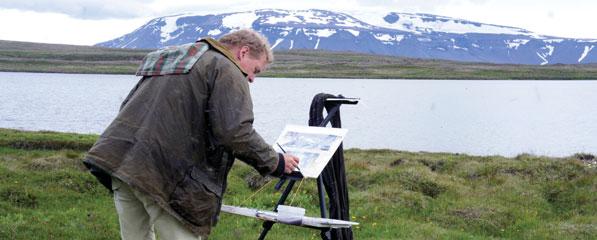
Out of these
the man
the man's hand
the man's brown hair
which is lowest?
the man's hand

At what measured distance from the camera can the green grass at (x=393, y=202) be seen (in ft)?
37.1

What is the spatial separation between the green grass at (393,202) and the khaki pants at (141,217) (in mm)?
4800

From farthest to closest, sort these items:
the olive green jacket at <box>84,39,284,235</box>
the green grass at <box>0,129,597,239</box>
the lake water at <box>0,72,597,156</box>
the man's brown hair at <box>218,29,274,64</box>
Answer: the lake water at <box>0,72,597,156</box> < the green grass at <box>0,129,597,239</box> < the man's brown hair at <box>218,29,274,64</box> < the olive green jacket at <box>84,39,284,235</box>

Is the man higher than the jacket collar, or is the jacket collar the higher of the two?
the jacket collar

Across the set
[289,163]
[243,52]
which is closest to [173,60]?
[243,52]

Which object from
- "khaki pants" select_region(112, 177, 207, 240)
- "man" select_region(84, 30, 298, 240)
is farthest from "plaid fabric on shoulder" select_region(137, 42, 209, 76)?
"khaki pants" select_region(112, 177, 207, 240)

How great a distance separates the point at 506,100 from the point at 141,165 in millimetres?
81581

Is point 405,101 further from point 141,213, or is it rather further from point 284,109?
point 141,213

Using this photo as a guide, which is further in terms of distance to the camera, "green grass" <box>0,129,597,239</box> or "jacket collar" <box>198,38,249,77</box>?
"green grass" <box>0,129,597,239</box>

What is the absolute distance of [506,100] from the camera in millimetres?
82562

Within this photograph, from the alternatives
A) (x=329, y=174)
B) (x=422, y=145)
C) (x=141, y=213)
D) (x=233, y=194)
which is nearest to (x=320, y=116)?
(x=329, y=174)

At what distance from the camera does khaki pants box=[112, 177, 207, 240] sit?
225 inches

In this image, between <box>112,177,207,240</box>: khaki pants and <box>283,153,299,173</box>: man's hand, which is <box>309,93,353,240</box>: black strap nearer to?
<box>283,153,299,173</box>: man's hand

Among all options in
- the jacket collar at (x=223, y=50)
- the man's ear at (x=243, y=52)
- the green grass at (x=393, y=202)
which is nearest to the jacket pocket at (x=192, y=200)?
the jacket collar at (x=223, y=50)
